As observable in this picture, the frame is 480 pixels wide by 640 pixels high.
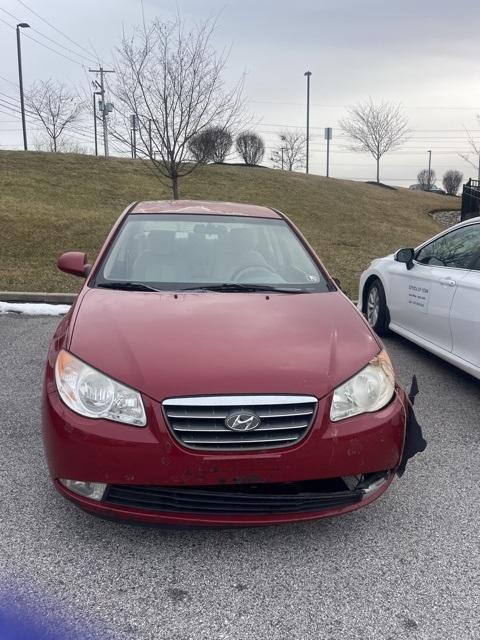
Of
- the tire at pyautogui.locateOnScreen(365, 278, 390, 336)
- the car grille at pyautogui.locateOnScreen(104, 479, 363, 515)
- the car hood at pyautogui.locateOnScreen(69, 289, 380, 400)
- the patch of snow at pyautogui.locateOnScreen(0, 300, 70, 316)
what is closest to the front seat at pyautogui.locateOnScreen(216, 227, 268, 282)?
the car hood at pyautogui.locateOnScreen(69, 289, 380, 400)

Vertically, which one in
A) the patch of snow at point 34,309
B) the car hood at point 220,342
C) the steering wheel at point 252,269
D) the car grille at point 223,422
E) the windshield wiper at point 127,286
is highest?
the steering wheel at point 252,269

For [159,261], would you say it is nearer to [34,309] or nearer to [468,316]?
[468,316]

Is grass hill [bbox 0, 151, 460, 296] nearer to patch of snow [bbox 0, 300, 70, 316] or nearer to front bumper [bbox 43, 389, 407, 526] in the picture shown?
patch of snow [bbox 0, 300, 70, 316]

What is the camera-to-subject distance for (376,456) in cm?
242

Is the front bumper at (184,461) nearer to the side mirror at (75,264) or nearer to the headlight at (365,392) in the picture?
the headlight at (365,392)

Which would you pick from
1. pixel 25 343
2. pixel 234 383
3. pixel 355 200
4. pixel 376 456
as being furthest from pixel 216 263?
pixel 355 200

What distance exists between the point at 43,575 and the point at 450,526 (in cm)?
190

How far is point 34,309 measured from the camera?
283 inches

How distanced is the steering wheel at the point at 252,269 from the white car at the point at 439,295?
5.43 feet

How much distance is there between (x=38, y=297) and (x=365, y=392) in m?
6.34

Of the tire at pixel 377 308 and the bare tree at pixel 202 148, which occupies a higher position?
the bare tree at pixel 202 148

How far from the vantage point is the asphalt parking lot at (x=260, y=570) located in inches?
81.0

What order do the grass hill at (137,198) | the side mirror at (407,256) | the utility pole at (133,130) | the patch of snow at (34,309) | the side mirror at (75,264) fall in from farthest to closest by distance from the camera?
the grass hill at (137,198)
the utility pole at (133,130)
the patch of snow at (34,309)
the side mirror at (407,256)
the side mirror at (75,264)

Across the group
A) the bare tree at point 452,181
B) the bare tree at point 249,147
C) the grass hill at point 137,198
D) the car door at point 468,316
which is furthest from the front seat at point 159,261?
the bare tree at point 452,181
